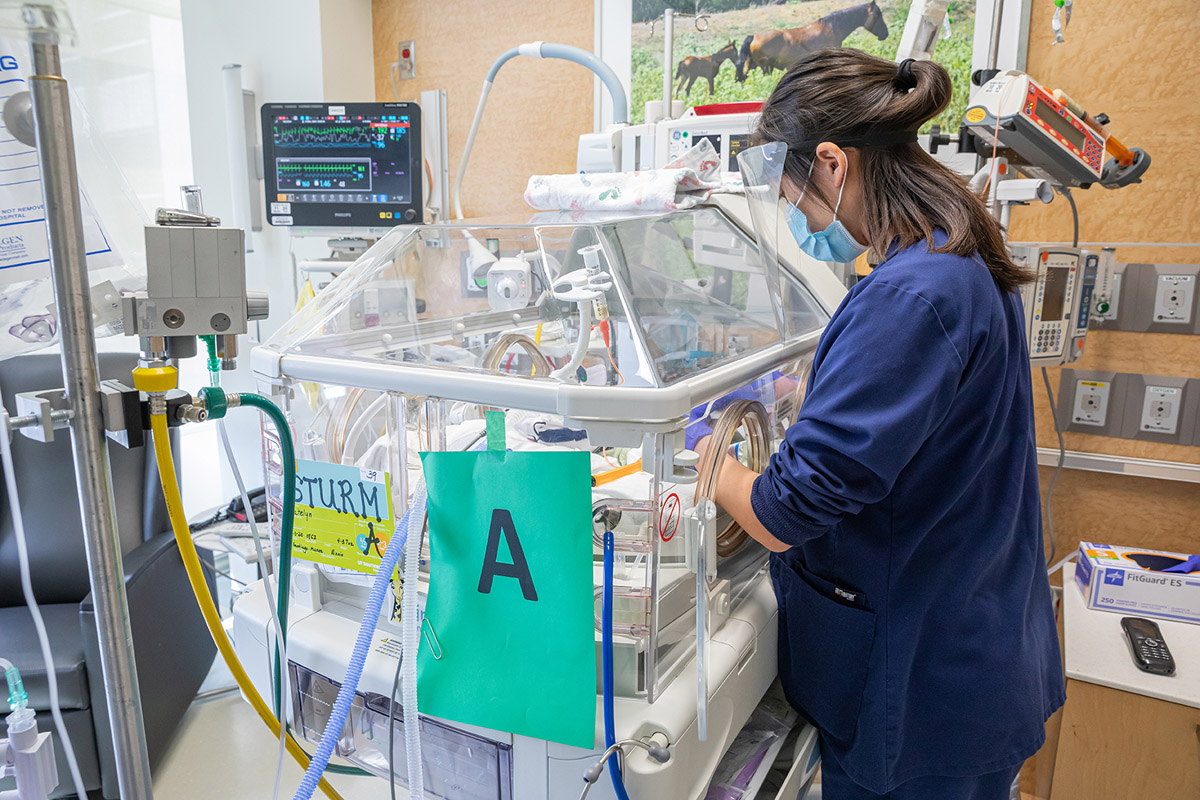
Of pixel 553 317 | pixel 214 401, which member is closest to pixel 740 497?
pixel 553 317

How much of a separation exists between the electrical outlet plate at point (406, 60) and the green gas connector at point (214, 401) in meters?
2.88

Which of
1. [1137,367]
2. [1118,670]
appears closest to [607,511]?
[1118,670]

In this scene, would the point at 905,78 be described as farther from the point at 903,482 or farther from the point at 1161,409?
the point at 1161,409

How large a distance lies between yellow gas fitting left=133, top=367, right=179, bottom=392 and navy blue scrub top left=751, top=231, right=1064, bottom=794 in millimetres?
636

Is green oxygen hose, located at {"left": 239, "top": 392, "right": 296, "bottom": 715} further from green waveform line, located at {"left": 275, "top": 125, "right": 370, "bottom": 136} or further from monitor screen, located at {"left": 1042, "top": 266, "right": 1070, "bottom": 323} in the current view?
green waveform line, located at {"left": 275, "top": 125, "right": 370, "bottom": 136}

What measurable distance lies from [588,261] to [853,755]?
2.49 ft

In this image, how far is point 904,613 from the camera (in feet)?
3.38

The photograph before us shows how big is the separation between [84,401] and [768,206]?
0.94 meters

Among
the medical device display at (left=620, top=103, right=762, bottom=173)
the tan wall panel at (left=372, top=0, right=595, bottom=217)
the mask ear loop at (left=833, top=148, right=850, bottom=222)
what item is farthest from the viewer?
the tan wall panel at (left=372, top=0, right=595, bottom=217)

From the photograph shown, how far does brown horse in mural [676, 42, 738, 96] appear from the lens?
2652 millimetres

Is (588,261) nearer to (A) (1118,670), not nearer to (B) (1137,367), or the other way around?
(A) (1118,670)

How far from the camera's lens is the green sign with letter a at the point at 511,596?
843 millimetres

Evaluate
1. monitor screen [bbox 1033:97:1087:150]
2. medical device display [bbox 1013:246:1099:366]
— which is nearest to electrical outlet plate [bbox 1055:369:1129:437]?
medical device display [bbox 1013:246:1099:366]

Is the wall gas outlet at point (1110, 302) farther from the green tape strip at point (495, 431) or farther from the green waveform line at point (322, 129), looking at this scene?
the green waveform line at point (322, 129)
